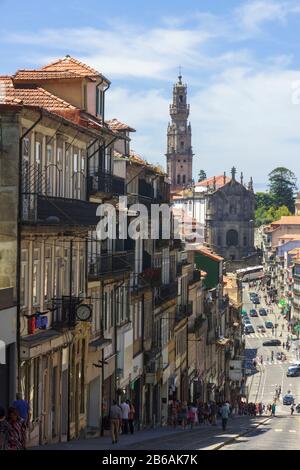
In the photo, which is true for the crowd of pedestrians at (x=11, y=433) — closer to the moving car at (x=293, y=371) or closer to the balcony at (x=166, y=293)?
the balcony at (x=166, y=293)

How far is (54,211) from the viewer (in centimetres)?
3091

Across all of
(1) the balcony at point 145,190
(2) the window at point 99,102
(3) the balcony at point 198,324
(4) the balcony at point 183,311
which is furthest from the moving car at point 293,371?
(2) the window at point 99,102

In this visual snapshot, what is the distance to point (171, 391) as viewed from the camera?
59969mm

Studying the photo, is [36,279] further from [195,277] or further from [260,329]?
[260,329]

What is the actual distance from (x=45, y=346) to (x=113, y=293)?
488 inches

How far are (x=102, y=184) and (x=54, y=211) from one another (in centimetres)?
834

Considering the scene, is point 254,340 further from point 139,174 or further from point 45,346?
point 45,346

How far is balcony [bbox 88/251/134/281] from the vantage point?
38266mm

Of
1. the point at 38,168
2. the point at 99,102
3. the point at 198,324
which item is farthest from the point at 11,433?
the point at 198,324

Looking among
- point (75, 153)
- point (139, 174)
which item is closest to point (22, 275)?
point (75, 153)

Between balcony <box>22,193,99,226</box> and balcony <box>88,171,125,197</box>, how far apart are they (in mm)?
2623

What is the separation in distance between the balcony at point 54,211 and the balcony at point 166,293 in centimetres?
2040

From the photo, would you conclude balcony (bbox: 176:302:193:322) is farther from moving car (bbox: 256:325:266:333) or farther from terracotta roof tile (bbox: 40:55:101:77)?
moving car (bbox: 256:325:266:333)

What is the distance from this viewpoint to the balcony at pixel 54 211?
94.7 ft
